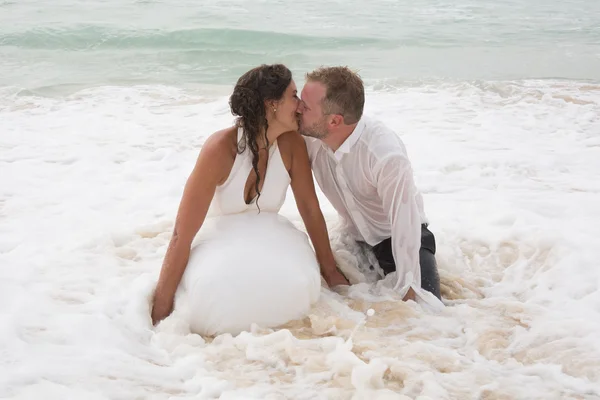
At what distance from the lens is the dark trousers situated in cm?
391

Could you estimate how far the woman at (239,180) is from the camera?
139 inches

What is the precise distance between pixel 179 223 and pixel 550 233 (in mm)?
2783

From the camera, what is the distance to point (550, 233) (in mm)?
4781

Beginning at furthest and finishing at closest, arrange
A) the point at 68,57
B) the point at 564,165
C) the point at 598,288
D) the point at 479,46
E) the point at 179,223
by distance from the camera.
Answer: the point at 479,46, the point at 68,57, the point at 564,165, the point at 598,288, the point at 179,223

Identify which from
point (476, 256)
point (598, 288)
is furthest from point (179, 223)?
point (598, 288)

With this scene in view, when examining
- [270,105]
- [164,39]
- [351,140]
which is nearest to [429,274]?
[351,140]

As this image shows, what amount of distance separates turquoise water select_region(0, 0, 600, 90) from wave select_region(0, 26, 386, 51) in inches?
1.0

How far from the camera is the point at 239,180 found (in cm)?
370

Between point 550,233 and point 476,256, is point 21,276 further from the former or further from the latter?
point 550,233

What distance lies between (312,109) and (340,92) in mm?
186

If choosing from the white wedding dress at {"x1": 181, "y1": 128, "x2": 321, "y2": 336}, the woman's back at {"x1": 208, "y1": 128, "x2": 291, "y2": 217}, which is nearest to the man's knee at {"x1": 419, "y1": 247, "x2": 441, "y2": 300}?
the white wedding dress at {"x1": 181, "y1": 128, "x2": 321, "y2": 336}

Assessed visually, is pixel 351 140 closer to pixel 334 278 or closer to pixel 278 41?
pixel 334 278

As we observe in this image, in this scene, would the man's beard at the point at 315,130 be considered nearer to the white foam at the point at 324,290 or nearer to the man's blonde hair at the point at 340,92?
the man's blonde hair at the point at 340,92

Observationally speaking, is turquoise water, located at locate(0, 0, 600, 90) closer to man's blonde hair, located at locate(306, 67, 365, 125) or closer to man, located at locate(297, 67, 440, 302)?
man, located at locate(297, 67, 440, 302)
